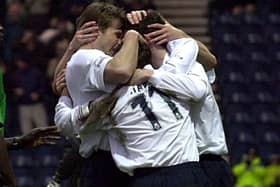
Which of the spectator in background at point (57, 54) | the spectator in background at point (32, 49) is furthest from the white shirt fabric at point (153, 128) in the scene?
the spectator in background at point (32, 49)

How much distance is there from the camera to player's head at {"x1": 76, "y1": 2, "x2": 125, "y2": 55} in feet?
15.3

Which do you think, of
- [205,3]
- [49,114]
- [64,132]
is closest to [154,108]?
[64,132]

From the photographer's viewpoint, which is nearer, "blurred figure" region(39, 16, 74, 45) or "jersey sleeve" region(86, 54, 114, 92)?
"jersey sleeve" region(86, 54, 114, 92)

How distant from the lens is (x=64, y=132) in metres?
4.89

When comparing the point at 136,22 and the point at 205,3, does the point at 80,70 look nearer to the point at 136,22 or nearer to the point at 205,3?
the point at 136,22

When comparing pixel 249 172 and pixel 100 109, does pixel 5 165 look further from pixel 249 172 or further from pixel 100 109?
pixel 249 172

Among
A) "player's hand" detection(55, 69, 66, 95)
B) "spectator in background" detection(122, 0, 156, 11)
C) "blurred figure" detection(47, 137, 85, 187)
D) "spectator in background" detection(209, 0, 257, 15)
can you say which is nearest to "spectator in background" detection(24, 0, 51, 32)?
"spectator in background" detection(122, 0, 156, 11)

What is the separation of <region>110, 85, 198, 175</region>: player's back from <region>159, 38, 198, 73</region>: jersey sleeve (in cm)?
15

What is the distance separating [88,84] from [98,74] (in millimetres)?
120

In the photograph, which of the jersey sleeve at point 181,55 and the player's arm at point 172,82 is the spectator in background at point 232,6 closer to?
the jersey sleeve at point 181,55

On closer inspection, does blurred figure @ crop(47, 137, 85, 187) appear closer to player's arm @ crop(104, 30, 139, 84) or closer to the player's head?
the player's head

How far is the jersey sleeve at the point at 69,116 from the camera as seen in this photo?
4.65 meters

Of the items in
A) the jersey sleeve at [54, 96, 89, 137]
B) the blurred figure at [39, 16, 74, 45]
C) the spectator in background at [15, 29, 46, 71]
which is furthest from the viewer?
the blurred figure at [39, 16, 74, 45]

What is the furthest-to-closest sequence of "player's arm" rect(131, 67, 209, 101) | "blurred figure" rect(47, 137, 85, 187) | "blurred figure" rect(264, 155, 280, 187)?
"blurred figure" rect(264, 155, 280, 187), "blurred figure" rect(47, 137, 85, 187), "player's arm" rect(131, 67, 209, 101)
